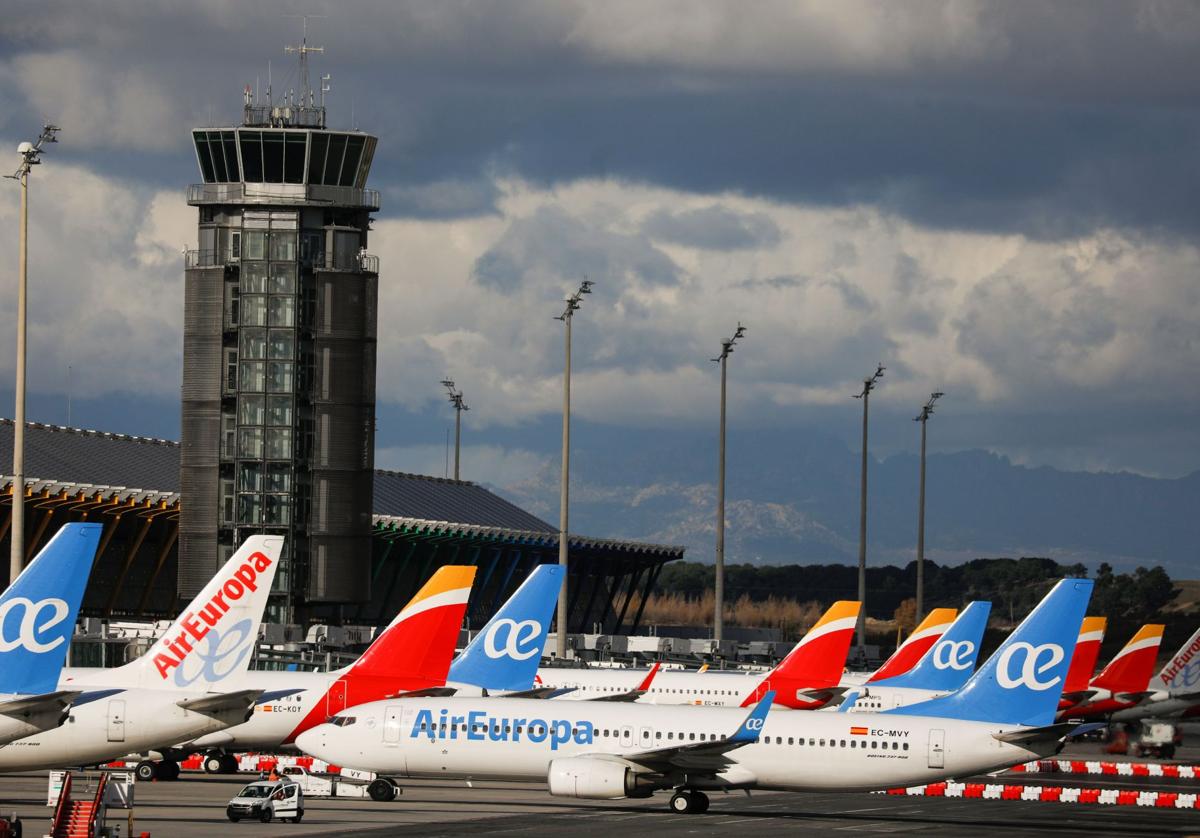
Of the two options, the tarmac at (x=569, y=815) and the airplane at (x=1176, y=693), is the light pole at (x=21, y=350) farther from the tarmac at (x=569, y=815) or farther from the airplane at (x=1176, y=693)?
the airplane at (x=1176, y=693)

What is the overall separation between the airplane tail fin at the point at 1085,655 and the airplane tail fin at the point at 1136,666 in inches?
417

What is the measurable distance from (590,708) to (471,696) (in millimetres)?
6406

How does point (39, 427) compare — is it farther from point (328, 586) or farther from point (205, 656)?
point (205, 656)

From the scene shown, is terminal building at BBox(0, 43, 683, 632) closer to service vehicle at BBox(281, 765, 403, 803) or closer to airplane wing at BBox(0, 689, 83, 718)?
service vehicle at BBox(281, 765, 403, 803)

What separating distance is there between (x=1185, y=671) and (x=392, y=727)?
65.2m

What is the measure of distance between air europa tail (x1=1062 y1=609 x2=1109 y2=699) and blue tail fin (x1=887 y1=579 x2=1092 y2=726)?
118 feet

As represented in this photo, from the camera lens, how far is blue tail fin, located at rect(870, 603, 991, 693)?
78.3 metres

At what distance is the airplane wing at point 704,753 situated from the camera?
184 feet

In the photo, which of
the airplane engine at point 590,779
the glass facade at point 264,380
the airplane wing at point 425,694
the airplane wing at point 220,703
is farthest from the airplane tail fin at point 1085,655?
the airplane wing at point 220,703

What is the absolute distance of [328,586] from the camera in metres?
130

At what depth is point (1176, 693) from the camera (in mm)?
109938

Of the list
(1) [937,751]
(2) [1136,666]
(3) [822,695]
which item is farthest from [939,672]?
(2) [1136,666]

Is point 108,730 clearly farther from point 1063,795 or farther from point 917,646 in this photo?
point 917,646

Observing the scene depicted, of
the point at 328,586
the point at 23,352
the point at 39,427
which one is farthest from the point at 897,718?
the point at 39,427
